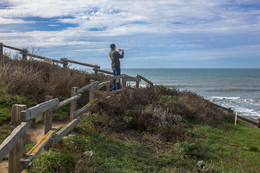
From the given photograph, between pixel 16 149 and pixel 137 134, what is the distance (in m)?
4.50

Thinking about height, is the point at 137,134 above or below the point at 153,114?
below

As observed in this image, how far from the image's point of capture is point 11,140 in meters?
3.04

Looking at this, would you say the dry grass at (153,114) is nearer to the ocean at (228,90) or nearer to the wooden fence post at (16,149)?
the ocean at (228,90)

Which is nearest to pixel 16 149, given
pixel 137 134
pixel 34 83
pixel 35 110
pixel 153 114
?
pixel 35 110

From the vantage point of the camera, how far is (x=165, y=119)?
8.52m

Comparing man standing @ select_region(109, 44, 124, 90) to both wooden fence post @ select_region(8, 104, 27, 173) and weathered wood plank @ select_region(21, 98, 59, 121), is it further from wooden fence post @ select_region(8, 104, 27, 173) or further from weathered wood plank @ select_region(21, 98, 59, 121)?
wooden fence post @ select_region(8, 104, 27, 173)

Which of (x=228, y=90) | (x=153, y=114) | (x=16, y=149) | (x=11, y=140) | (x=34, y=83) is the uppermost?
(x=34, y=83)

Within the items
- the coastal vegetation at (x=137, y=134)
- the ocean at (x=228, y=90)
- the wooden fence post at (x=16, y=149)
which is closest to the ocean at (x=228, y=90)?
the ocean at (x=228, y=90)

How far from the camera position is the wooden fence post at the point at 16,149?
3.57 m

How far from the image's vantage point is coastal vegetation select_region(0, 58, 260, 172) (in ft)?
17.1

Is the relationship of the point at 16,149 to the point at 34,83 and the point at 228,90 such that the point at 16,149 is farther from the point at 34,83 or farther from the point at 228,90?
the point at 228,90

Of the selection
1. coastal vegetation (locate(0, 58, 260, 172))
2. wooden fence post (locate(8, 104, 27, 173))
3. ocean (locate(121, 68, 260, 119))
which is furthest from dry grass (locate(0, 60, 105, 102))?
ocean (locate(121, 68, 260, 119))

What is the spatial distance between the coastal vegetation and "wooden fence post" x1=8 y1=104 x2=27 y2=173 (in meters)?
0.52

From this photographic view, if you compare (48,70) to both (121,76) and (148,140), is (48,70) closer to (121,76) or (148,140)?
(121,76)
